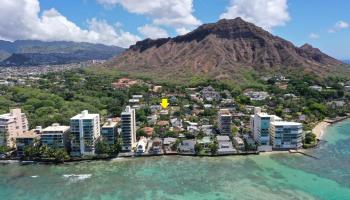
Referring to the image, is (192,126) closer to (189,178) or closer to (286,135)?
(286,135)

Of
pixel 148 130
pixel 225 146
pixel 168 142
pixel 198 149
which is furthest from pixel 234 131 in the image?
pixel 148 130

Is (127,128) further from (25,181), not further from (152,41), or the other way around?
(152,41)

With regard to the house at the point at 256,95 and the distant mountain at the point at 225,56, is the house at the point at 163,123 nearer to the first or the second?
the house at the point at 256,95

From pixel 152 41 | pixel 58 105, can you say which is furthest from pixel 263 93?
pixel 152 41

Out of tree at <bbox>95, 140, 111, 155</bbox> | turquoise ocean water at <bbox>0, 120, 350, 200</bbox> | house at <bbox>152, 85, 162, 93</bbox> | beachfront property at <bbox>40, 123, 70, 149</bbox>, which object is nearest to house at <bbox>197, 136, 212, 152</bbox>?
turquoise ocean water at <bbox>0, 120, 350, 200</bbox>

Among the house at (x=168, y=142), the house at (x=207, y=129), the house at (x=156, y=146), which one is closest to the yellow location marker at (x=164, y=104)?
the house at (x=207, y=129)

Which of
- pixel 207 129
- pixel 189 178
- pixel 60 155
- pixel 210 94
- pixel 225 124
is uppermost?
pixel 210 94

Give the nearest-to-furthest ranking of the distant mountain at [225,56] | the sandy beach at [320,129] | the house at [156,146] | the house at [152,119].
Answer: the house at [156,146]
the sandy beach at [320,129]
the house at [152,119]
the distant mountain at [225,56]
